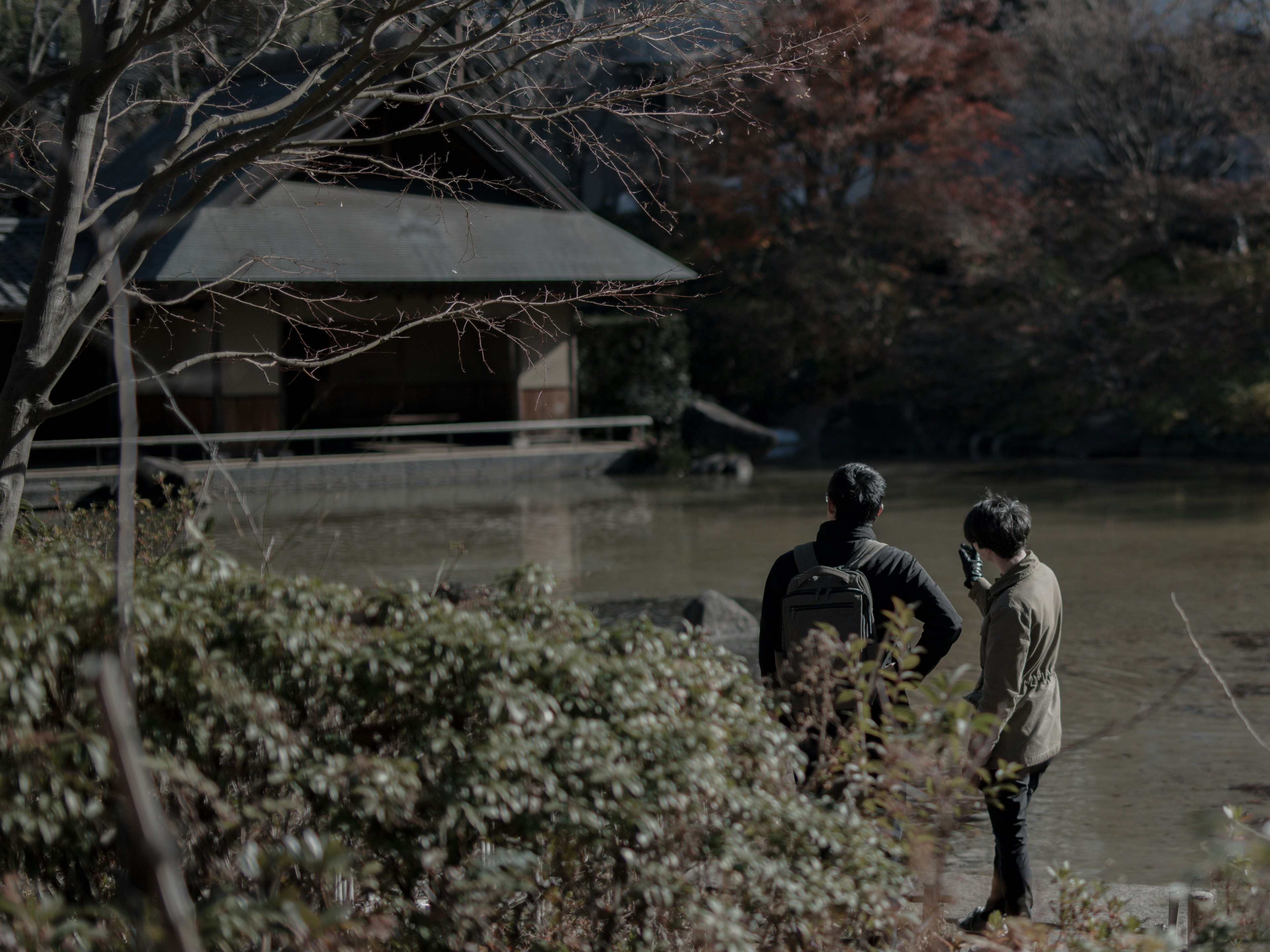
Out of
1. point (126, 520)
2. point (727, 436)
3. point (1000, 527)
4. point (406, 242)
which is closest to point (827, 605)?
point (1000, 527)

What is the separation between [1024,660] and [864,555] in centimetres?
57

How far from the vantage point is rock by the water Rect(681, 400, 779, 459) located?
22500mm

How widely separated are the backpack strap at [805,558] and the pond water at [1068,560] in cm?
110

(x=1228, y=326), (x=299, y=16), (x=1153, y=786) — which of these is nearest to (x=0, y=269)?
(x=299, y=16)

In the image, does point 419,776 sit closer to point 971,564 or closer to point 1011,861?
point 1011,861

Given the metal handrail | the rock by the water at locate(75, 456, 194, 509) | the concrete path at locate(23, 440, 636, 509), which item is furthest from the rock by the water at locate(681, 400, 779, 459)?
the rock by the water at locate(75, 456, 194, 509)

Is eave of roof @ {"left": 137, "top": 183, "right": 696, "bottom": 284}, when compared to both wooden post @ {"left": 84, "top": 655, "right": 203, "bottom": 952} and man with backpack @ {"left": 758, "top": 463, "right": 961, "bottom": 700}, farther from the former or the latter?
wooden post @ {"left": 84, "top": 655, "right": 203, "bottom": 952}

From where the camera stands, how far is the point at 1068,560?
38.4ft

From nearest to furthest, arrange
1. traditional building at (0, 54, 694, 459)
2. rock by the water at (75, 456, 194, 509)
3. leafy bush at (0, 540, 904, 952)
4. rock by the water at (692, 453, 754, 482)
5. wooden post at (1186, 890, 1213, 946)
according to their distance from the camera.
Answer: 1. leafy bush at (0, 540, 904, 952)
2. wooden post at (1186, 890, 1213, 946)
3. rock by the water at (75, 456, 194, 509)
4. traditional building at (0, 54, 694, 459)
5. rock by the water at (692, 453, 754, 482)

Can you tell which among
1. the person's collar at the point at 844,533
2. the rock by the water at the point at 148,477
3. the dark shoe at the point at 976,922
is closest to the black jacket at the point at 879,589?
the person's collar at the point at 844,533

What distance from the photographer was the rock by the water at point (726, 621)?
7.95 meters

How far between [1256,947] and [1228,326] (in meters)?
22.7

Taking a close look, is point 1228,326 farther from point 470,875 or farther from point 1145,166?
point 470,875

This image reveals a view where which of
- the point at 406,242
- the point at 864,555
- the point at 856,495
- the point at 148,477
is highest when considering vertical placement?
the point at 406,242
